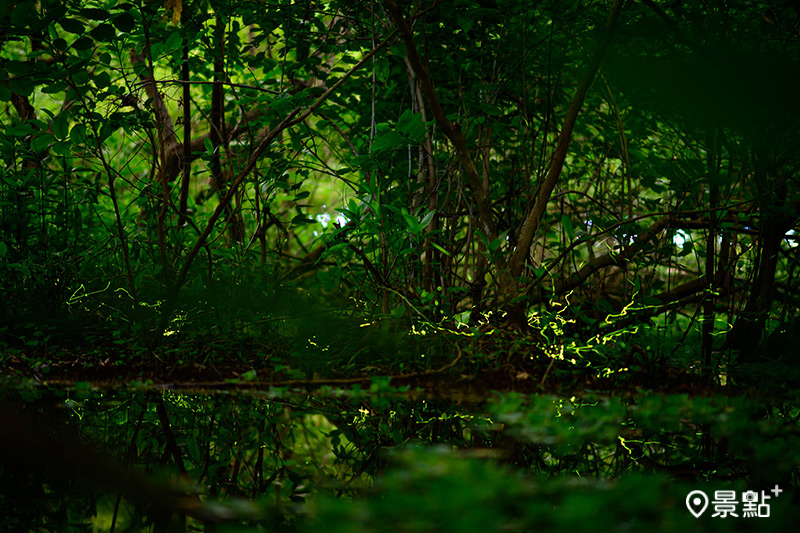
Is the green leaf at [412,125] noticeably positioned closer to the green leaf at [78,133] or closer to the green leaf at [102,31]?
the green leaf at [102,31]

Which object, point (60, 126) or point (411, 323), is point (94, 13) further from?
point (411, 323)

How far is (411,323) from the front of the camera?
79.2 inches

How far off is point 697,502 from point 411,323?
45.9 inches

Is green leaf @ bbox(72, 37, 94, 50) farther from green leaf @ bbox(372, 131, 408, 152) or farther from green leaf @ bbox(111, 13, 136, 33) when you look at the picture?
green leaf @ bbox(372, 131, 408, 152)

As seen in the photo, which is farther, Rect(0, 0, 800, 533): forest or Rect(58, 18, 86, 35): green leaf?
Rect(58, 18, 86, 35): green leaf

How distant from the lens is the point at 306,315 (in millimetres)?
1919

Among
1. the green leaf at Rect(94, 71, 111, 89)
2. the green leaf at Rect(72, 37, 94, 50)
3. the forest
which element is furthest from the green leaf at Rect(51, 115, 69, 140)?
the green leaf at Rect(72, 37, 94, 50)

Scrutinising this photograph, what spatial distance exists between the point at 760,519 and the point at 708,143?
1.33 m

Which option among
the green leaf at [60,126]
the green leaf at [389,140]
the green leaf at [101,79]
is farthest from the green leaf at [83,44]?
the green leaf at [389,140]

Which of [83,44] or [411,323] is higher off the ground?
[83,44]

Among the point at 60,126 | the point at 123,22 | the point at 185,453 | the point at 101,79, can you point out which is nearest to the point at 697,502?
the point at 185,453

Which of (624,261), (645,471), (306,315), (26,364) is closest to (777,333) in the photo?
(624,261)

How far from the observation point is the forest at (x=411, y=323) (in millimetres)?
944

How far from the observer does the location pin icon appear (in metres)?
0.89
